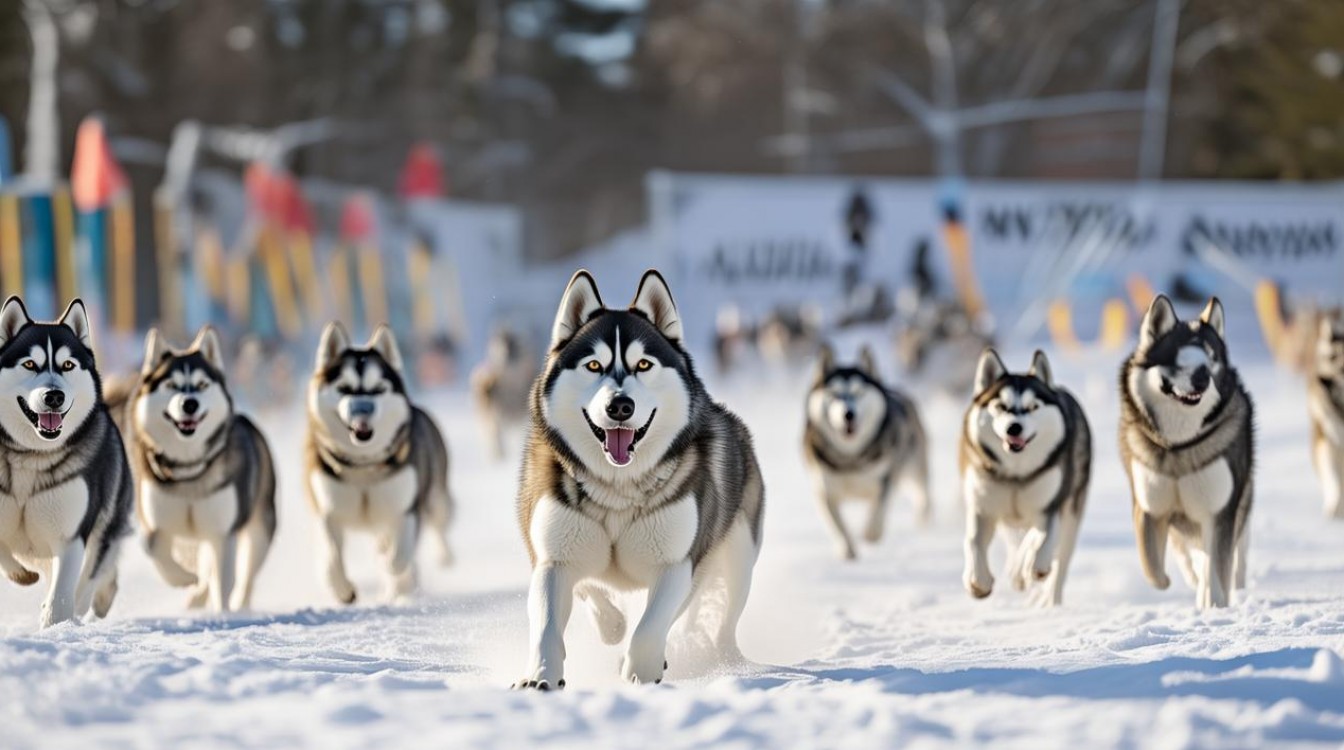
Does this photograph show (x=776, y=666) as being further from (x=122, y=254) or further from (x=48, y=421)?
(x=122, y=254)

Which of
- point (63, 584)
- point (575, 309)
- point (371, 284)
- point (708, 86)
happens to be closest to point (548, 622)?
point (575, 309)

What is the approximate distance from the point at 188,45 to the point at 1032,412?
89.9 feet

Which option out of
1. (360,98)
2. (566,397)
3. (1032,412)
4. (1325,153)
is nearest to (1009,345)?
(1325,153)

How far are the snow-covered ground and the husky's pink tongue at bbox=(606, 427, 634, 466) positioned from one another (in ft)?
1.97

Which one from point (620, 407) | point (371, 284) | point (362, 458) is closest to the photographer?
point (620, 407)

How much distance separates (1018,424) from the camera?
6.23 meters

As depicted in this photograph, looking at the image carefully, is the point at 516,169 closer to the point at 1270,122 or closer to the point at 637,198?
the point at 637,198

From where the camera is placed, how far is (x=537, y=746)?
11.1ft

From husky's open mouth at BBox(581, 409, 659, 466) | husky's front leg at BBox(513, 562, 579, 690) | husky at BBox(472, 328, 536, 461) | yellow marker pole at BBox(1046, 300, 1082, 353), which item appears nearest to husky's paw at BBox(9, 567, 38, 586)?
husky's front leg at BBox(513, 562, 579, 690)

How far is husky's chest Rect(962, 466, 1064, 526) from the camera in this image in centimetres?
639

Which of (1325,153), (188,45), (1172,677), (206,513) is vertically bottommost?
(1172,677)

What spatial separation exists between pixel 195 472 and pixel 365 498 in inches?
29.5

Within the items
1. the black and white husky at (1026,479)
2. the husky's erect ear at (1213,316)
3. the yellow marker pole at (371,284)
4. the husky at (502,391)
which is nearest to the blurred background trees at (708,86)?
the yellow marker pole at (371,284)

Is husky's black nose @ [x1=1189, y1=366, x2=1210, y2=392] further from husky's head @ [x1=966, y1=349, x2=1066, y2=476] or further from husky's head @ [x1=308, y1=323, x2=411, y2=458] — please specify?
husky's head @ [x1=308, y1=323, x2=411, y2=458]
